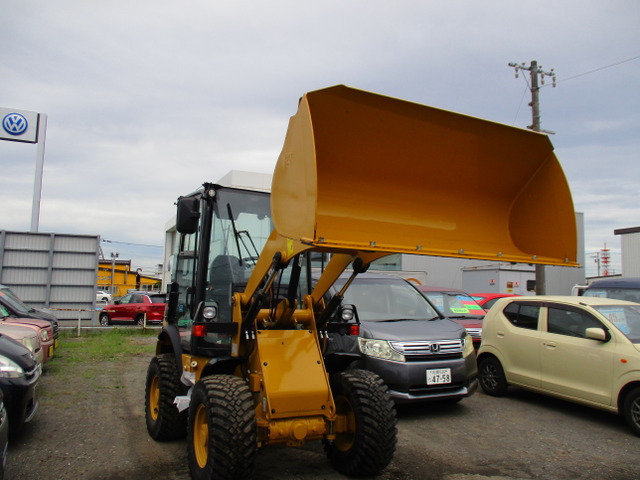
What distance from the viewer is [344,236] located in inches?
138

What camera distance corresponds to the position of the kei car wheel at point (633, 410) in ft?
19.2

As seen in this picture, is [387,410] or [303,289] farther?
[303,289]

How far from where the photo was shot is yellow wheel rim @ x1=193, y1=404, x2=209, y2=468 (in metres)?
4.04

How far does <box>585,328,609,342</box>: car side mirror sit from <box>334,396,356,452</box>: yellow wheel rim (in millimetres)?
3707

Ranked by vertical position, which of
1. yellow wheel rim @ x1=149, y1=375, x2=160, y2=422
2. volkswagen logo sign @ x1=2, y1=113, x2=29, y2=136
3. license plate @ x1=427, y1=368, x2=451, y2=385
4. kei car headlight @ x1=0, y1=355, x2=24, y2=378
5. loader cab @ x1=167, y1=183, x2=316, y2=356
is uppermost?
volkswagen logo sign @ x1=2, y1=113, x2=29, y2=136

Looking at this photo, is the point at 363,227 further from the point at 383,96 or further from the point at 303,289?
the point at 303,289

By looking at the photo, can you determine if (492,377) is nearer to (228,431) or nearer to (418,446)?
(418,446)

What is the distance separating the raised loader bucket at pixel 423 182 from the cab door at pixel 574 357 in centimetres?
323

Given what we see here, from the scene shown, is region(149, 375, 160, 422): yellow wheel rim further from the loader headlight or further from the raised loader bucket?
the raised loader bucket

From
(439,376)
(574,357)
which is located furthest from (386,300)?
(574,357)

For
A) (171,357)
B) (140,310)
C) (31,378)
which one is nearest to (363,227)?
(171,357)

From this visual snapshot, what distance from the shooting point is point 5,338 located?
227 inches

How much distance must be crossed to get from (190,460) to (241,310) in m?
1.24

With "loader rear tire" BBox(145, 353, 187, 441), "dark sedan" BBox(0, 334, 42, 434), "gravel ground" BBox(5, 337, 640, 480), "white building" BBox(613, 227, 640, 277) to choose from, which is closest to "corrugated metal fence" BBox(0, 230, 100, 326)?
"gravel ground" BBox(5, 337, 640, 480)
